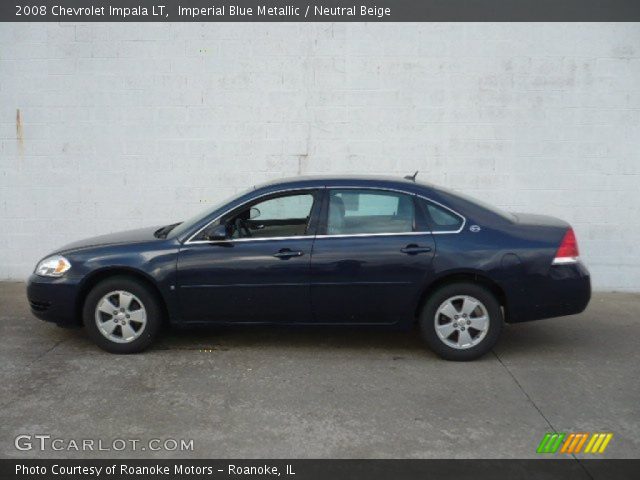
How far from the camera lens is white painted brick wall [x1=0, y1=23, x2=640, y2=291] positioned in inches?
322

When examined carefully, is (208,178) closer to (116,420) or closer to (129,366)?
(129,366)

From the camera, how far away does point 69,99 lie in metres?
8.42

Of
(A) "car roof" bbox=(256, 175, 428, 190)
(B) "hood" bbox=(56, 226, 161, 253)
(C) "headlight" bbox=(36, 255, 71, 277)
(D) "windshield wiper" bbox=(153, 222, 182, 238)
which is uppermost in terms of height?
(A) "car roof" bbox=(256, 175, 428, 190)

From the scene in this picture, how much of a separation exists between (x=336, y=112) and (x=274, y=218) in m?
2.69

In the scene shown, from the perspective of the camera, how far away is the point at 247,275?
571 centimetres
